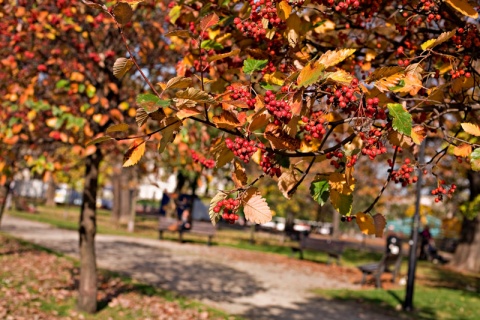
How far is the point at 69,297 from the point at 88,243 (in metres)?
1.21

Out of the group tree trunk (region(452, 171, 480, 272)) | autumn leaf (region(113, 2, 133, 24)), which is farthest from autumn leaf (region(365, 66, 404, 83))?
tree trunk (region(452, 171, 480, 272))

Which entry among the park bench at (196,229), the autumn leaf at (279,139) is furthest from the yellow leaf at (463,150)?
the park bench at (196,229)

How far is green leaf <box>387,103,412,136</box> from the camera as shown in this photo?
6.57 ft

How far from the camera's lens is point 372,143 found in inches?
85.4

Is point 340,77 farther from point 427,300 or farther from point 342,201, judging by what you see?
point 427,300

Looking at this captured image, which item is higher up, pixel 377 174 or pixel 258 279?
pixel 377 174

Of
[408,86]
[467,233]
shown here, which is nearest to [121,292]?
[408,86]

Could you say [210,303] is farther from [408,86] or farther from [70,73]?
[408,86]

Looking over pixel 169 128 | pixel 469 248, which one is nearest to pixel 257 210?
pixel 169 128

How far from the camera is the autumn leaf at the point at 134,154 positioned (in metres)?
2.33

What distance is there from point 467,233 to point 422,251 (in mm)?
4972

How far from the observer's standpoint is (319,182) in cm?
245

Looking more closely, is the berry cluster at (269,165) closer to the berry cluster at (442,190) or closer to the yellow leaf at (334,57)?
the yellow leaf at (334,57)

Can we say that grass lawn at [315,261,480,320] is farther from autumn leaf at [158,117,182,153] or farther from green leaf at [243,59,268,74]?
autumn leaf at [158,117,182,153]
